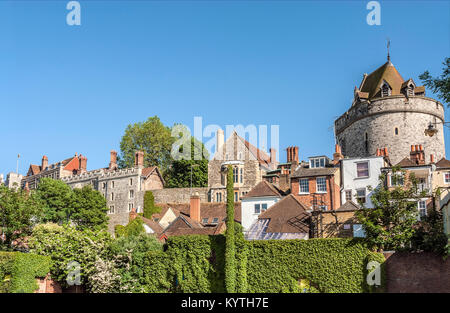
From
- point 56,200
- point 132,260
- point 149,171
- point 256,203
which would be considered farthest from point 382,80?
point 56,200

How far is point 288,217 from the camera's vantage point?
39.6 meters

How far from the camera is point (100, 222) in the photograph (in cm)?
6175

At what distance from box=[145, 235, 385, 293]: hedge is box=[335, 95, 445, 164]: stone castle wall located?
28.3 m

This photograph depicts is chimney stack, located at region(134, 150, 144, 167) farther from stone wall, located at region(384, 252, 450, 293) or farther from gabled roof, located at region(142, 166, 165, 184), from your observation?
stone wall, located at region(384, 252, 450, 293)

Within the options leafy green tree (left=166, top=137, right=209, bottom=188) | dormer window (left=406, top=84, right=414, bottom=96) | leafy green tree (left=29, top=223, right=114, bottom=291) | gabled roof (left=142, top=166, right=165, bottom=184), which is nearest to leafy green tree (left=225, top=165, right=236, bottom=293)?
leafy green tree (left=29, top=223, right=114, bottom=291)

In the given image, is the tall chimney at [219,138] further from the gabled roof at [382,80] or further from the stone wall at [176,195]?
the gabled roof at [382,80]

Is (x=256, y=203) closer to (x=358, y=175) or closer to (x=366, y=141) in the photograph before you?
(x=358, y=175)

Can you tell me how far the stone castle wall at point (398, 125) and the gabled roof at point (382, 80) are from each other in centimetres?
196

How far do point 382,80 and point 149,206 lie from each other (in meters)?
33.2

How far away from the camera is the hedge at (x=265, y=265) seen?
2988 centimetres
